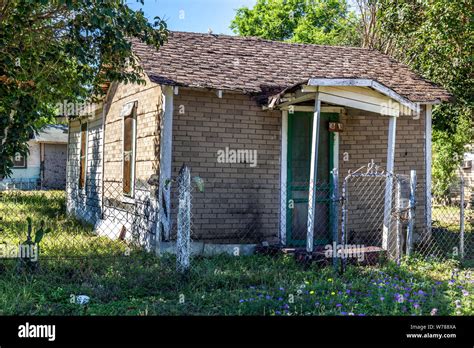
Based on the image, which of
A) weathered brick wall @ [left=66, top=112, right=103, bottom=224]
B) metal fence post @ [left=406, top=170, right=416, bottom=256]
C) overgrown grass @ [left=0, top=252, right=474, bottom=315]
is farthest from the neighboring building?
metal fence post @ [left=406, top=170, right=416, bottom=256]

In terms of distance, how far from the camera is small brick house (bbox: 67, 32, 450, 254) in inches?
346

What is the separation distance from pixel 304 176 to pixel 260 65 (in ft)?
8.86

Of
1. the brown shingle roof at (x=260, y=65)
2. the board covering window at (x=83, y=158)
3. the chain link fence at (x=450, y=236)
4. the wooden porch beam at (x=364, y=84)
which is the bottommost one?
the chain link fence at (x=450, y=236)

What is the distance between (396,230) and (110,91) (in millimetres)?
7658

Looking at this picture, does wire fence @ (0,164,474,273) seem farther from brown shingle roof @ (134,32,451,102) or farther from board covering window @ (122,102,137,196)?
Answer: brown shingle roof @ (134,32,451,102)

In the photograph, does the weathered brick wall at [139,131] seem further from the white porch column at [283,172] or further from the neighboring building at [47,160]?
the neighboring building at [47,160]

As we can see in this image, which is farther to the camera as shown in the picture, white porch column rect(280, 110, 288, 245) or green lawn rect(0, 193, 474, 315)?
white porch column rect(280, 110, 288, 245)

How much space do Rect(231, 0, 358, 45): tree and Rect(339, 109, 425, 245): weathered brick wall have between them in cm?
2052

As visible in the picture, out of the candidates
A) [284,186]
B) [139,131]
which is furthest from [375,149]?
[139,131]

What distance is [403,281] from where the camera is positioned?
676 centimetres

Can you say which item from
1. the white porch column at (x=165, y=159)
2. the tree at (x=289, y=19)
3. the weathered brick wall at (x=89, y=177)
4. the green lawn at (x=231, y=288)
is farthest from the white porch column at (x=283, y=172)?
the tree at (x=289, y=19)

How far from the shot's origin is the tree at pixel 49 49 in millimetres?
7418

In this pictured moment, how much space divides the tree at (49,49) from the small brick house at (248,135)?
2.62 ft
